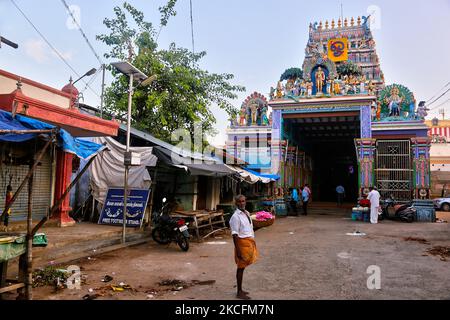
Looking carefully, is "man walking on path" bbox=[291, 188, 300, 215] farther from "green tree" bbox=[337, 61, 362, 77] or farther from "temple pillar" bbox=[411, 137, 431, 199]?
"green tree" bbox=[337, 61, 362, 77]

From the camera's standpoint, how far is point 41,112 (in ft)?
23.6

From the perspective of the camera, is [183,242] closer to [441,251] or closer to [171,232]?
[171,232]

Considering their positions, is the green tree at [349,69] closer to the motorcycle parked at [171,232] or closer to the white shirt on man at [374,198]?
the white shirt on man at [374,198]

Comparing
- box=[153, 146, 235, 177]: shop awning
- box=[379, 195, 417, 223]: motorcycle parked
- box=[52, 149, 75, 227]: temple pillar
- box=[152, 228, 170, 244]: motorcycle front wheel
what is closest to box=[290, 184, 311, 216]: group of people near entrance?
box=[379, 195, 417, 223]: motorcycle parked

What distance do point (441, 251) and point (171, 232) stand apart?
6663 mm

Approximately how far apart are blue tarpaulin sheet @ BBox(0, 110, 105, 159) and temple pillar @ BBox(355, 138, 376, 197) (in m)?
13.5

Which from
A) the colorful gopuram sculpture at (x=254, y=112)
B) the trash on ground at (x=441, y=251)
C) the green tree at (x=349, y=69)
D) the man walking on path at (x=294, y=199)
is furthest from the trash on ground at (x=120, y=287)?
the green tree at (x=349, y=69)

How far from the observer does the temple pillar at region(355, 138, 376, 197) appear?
17969mm

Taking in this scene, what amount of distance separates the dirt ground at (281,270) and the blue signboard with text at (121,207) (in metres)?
1.35

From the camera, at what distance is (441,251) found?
844 cm

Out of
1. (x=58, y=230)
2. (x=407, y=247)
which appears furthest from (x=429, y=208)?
(x=58, y=230)

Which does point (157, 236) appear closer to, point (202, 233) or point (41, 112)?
point (202, 233)

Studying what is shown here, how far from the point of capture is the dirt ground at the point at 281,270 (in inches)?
200

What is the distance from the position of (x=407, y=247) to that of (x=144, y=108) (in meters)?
10.5
